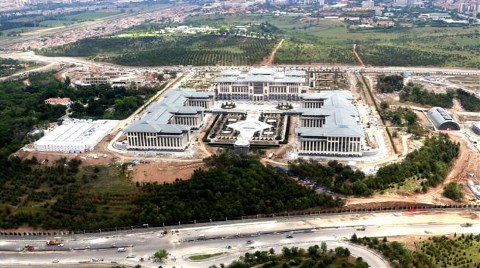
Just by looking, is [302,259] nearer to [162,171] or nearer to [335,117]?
[162,171]

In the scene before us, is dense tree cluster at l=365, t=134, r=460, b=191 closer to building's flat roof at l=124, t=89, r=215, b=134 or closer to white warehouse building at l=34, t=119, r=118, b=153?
building's flat roof at l=124, t=89, r=215, b=134

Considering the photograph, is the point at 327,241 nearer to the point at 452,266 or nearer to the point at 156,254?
the point at 452,266

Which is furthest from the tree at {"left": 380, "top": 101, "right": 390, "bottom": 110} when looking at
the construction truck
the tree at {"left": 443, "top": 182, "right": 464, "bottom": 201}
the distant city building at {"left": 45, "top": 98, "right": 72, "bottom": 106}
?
the construction truck

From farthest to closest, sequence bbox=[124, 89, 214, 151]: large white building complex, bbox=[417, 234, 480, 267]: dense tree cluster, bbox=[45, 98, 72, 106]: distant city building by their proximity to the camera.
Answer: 1. bbox=[45, 98, 72, 106]: distant city building
2. bbox=[124, 89, 214, 151]: large white building complex
3. bbox=[417, 234, 480, 267]: dense tree cluster

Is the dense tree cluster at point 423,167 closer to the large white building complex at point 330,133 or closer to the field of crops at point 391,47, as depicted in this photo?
the large white building complex at point 330,133

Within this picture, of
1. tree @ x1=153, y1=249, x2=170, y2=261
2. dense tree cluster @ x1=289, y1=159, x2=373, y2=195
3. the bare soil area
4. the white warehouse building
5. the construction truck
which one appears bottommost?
the construction truck

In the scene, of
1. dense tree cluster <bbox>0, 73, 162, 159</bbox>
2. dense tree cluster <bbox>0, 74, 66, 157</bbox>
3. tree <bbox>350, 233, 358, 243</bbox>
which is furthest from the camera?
dense tree cluster <bbox>0, 73, 162, 159</bbox>

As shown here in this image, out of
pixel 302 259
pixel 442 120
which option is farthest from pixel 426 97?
pixel 302 259
